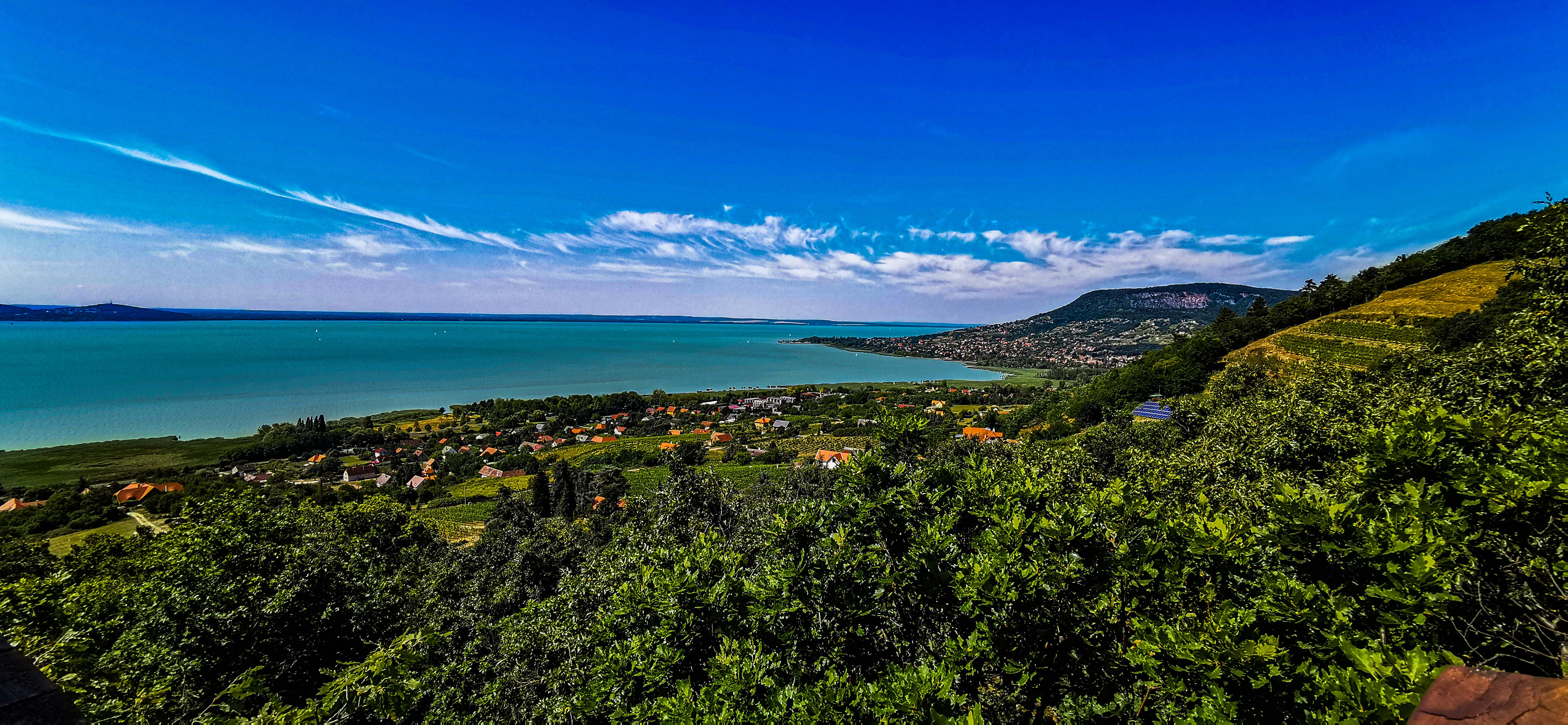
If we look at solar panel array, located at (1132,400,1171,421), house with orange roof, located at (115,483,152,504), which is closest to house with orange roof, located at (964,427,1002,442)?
solar panel array, located at (1132,400,1171,421)

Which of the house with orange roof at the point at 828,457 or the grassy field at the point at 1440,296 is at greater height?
the grassy field at the point at 1440,296

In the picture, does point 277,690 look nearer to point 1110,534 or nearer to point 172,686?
point 172,686

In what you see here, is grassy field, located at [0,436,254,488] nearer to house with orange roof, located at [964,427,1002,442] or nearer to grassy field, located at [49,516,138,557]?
grassy field, located at [49,516,138,557]

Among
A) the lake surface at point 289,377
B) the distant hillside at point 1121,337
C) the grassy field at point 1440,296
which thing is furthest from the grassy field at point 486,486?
the distant hillside at point 1121,337

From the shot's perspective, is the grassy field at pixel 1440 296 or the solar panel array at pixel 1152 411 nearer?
the grassy field at pixel 1440 296

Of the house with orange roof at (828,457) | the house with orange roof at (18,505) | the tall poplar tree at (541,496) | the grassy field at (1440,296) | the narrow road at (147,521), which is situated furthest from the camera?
the house with orange roof at (828,457)

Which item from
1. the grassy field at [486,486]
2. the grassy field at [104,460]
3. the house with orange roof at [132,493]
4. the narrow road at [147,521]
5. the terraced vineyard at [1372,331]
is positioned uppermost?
the terraced vineyard at [1372,331]

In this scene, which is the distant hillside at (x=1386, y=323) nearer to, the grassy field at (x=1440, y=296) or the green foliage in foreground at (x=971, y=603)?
the grassy field at (x=1440, y=296)
